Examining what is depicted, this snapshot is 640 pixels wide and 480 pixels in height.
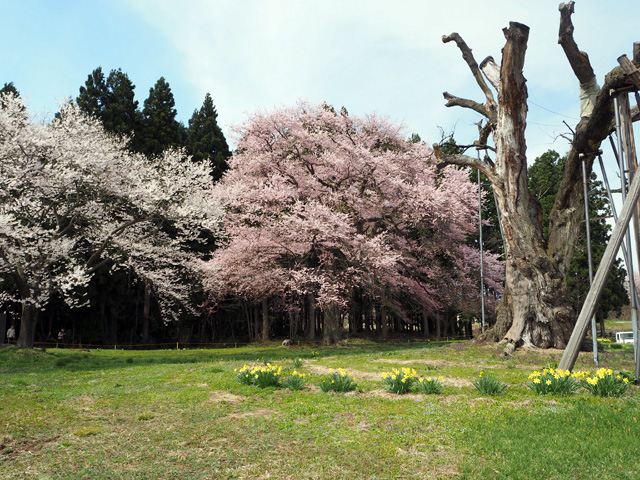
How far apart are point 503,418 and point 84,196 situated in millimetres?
18786

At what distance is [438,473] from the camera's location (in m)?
4.18

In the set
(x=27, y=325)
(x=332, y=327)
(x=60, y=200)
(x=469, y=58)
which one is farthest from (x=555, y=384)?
(x=60, y=200)

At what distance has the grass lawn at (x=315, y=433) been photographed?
4332mm

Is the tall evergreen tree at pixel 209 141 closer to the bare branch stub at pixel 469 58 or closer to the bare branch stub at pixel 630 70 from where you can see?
the bare branch stub at pixel 469 58

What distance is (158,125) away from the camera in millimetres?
35562

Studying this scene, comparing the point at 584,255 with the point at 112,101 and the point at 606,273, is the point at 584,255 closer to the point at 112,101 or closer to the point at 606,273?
the point at 606,273

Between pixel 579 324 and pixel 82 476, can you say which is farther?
pixel 579 324

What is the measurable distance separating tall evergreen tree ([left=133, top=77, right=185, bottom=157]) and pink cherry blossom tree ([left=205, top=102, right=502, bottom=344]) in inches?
443

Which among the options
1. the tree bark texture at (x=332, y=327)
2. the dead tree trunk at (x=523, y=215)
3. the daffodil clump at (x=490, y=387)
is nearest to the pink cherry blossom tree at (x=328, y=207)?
the tree bark texture at (x=332, y=327)

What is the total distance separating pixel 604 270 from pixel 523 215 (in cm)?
784

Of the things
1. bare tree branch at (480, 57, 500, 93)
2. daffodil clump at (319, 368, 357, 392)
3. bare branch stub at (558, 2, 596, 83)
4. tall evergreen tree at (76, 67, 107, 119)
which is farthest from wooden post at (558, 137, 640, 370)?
tall evergreen tree at (76, 67, 107, 119)

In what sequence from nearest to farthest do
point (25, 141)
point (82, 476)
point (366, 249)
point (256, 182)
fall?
1. point (82, 476)
2. point (25, 141)
3. point (366, 249)
4. point (256, 182)

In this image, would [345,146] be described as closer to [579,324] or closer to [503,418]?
[579,324]

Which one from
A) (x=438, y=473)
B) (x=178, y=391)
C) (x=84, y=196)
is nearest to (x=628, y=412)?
(x=438, y=473)
